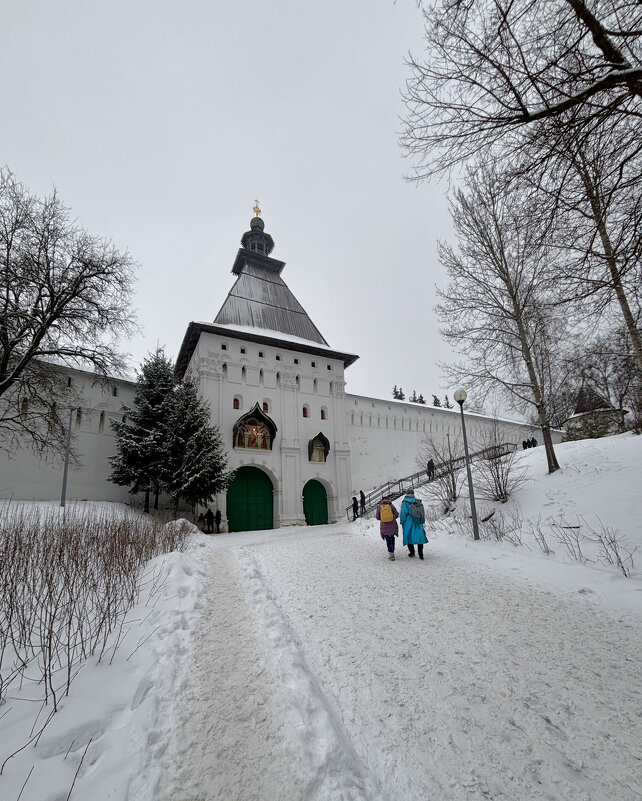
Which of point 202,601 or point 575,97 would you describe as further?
point 202,601

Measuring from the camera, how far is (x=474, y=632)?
10.8ft

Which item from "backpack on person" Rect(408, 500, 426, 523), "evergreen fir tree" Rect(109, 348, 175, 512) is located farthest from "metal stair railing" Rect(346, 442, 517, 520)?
"evergreen fir tree" Rect(109, 348, 175, 512)

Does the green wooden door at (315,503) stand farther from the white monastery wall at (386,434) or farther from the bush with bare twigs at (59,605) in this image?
the bush with bare twigs at (59,605)

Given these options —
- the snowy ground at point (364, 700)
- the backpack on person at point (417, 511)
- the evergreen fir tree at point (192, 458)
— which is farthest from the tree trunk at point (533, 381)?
the evergreen fir tree at point (192, 458)

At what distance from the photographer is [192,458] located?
1602 cm

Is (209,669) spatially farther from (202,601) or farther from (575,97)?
(575,97)

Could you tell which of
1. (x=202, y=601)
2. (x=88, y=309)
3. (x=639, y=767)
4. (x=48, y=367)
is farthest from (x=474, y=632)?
(x=48, y=367)

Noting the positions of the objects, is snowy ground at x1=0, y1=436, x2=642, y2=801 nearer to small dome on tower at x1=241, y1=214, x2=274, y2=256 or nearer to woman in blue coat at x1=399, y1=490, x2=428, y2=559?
woman in blue coat at x1=399, y1=490, x2=428, y2=559

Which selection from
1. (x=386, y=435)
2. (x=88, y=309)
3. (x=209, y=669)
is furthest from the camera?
(x=386, y=435)

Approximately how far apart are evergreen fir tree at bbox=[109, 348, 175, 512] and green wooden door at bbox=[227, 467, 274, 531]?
4.01 m

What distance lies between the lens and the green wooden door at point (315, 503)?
841 inches

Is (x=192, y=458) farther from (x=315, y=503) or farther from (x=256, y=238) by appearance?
(x=256, y=238)

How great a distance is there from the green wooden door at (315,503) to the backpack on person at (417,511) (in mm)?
15088

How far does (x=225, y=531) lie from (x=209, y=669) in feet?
53.4
